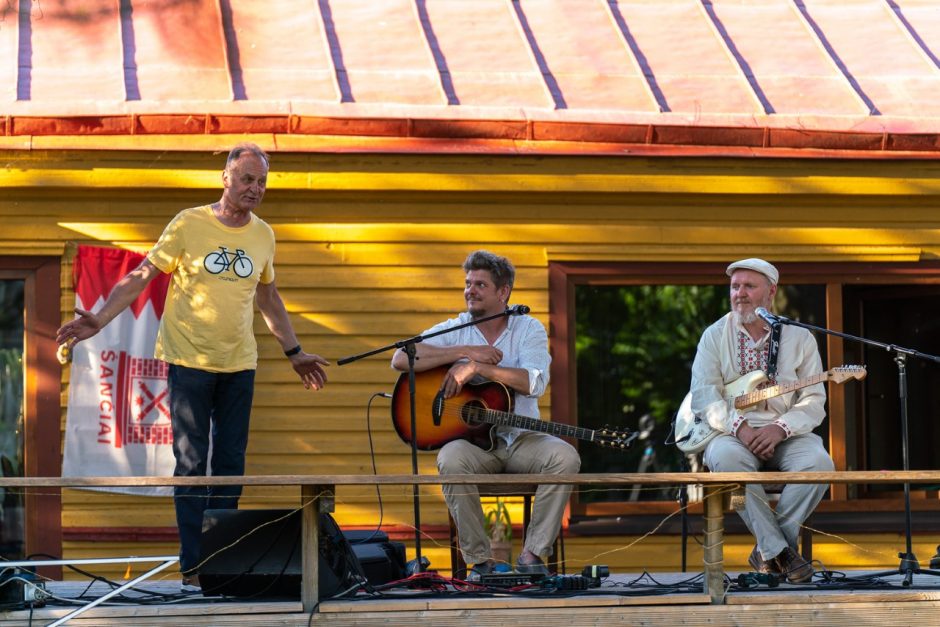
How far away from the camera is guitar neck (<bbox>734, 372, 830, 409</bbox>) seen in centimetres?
581

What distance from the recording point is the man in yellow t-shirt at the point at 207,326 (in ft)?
17.5

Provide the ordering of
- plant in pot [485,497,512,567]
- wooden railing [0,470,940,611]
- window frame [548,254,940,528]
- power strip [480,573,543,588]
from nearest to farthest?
wooden railing [0,470,940,611]
power strip [480,573,543,588]
plant in pot [485,497,512,567]
window frame [548,254,940,528]

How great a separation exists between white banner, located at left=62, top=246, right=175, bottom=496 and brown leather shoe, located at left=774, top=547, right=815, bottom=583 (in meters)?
3.44

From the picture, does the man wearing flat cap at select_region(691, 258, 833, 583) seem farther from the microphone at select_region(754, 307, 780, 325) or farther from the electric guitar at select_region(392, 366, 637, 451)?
the electric guitar at select_region(392, 366, 637, 451)

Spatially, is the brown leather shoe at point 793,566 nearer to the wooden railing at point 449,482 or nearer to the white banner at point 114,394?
the wooden railing at point 449,482

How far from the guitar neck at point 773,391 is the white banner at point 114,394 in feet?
10.6

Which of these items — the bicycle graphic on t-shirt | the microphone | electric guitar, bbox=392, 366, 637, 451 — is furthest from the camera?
electric guitar, bbox=392, 366, 637, 451

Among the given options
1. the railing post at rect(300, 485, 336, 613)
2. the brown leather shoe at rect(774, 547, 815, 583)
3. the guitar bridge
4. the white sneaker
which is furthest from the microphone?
the white sneaker

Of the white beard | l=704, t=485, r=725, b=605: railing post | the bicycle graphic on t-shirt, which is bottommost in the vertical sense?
l=704, t=485, r=725, b=605: railing post

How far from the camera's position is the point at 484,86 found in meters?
7.82

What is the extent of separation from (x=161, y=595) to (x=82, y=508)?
2.49m

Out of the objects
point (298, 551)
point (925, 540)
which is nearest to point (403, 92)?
point (298, 551)

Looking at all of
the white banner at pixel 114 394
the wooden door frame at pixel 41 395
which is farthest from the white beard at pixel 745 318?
the wooden door frame at pixel 41 395

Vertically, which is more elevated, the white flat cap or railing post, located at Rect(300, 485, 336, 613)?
the white flat cap
